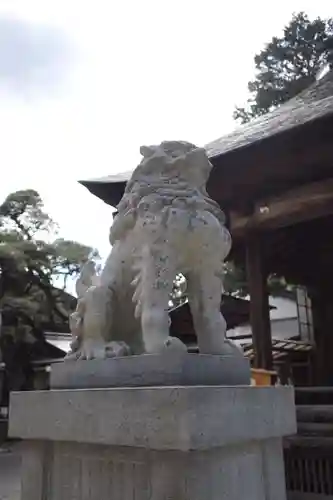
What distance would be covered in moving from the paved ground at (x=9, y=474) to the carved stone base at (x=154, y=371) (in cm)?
350

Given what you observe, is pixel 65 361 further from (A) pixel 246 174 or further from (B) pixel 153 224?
(A) pixel 246 174

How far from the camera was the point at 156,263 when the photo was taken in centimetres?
215

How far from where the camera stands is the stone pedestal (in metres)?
1.65

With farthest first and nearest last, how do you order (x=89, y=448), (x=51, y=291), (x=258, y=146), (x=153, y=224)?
1. (x=51, y=291)
2. (x=258, y=146)
3. (x=153, y=224)
4. (x=89, y=448)

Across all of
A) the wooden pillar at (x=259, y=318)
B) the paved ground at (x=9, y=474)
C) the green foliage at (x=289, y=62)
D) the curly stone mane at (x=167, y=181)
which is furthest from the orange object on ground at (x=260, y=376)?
the green foliage at (x=289, y=62)

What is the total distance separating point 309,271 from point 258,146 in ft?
14.7

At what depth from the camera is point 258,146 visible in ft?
16.3

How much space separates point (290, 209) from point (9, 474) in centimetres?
502

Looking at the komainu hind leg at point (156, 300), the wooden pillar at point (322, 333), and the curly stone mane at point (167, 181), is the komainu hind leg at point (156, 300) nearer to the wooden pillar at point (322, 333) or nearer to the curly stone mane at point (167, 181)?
the curly stone mane at point (167, 181)

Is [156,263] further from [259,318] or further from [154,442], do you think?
[259,318]

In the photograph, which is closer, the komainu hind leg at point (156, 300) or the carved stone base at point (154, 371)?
the carved stone base at point (154, 371)

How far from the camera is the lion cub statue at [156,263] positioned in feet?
7.07

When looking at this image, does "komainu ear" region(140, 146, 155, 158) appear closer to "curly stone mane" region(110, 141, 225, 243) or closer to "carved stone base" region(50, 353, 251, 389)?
"curly stone mane" region(110, 141, 225, 243)

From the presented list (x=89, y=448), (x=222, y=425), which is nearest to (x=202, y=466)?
(x=222, y=425)
